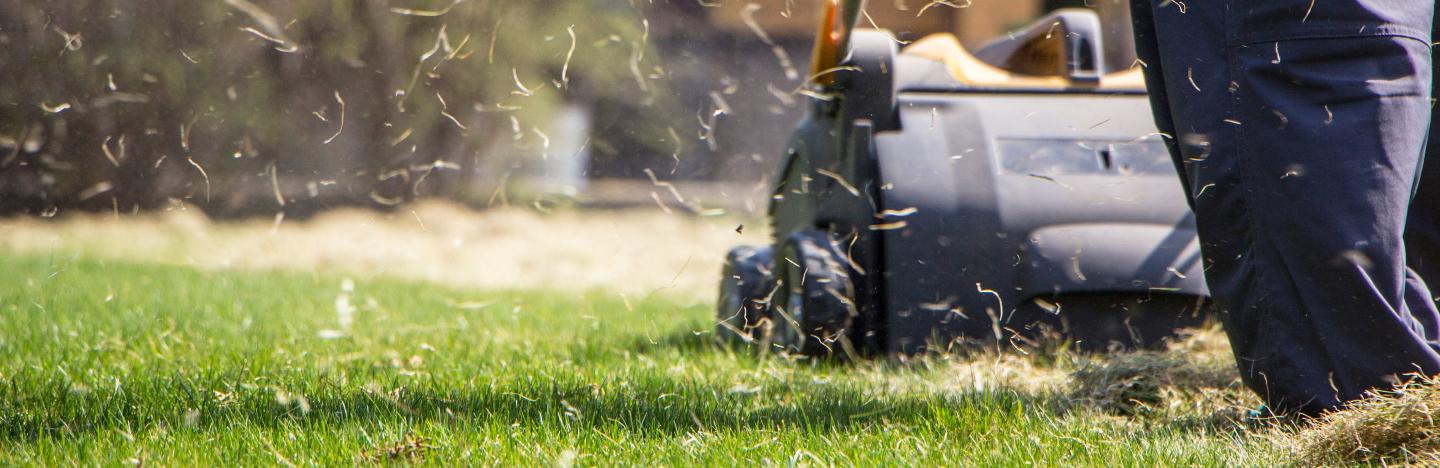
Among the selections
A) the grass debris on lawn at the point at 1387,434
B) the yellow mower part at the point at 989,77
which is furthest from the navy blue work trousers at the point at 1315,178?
the yellow mower part at the point at 989,77

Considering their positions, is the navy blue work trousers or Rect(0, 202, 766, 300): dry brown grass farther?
Rect(0, 202, 766, 300): dry brown grass

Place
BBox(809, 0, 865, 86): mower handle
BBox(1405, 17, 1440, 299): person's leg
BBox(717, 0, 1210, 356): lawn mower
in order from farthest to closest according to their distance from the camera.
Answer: BBox(809, 0, 865, 86): mower handle, BBox(717, 0, 1210, 356): lawn mower, BBox(1405, 17, 1440, 299): person's leg

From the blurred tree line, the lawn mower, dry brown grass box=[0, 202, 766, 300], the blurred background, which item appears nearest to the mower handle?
the lawn mower

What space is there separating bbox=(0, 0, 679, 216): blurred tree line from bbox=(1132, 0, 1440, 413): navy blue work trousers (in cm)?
642

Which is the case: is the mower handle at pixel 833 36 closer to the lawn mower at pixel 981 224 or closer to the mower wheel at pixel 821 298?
the lawn mower at pixel 981 224

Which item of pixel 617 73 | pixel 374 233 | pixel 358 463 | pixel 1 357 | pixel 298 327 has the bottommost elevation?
pixel 374 233

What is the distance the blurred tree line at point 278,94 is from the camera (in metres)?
8.47

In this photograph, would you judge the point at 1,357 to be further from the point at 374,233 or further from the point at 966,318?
the point at 374,233

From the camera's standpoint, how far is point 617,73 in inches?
421

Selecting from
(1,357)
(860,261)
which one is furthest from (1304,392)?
(1,357)

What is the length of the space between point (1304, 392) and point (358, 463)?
1407 mm

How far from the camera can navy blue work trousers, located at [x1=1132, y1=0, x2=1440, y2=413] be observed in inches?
74.6

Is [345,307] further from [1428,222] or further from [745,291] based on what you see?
[1428,222]

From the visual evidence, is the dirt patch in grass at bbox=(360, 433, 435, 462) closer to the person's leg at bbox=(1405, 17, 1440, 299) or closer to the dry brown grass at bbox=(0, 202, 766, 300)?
the person's leg at bbox=(1405, 17, 1440, 299)
